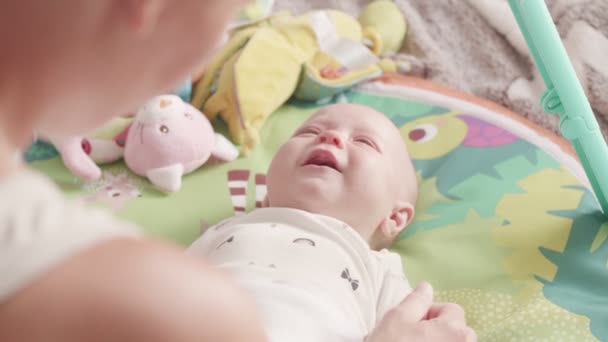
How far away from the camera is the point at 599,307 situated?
38.7 inches

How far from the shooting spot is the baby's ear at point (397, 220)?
1152 mm

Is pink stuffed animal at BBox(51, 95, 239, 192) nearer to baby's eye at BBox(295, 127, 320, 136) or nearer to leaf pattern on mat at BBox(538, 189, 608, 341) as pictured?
baby's eye at BBox(295, 127, 320, 136)

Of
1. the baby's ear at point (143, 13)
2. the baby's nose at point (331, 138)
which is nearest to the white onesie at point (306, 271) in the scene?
the baby's nose at point (331, 138)

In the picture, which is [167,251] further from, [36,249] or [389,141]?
[389,141]

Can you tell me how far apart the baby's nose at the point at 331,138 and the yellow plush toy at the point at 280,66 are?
0.23 meters

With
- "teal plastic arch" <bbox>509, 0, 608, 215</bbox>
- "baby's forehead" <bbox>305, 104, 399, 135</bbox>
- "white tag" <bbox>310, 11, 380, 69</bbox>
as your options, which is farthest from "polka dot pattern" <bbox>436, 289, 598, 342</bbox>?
"white tag" <bbox>310, 11, 380, 69</bbox>

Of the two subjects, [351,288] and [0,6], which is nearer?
[0,6]

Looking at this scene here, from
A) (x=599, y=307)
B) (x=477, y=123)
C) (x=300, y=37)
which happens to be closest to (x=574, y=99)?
(x=599, y=307)

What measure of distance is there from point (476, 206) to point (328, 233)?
293 mm

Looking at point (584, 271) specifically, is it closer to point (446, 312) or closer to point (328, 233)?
point (446, 312)

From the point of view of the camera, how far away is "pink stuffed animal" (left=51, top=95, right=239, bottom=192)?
4.14 ft

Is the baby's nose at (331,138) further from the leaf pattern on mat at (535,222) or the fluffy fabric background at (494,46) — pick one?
the fluffy fabric background at (494,46)

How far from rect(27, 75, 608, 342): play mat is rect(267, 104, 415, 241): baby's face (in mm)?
93

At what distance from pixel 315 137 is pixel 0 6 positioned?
90 centimetres
